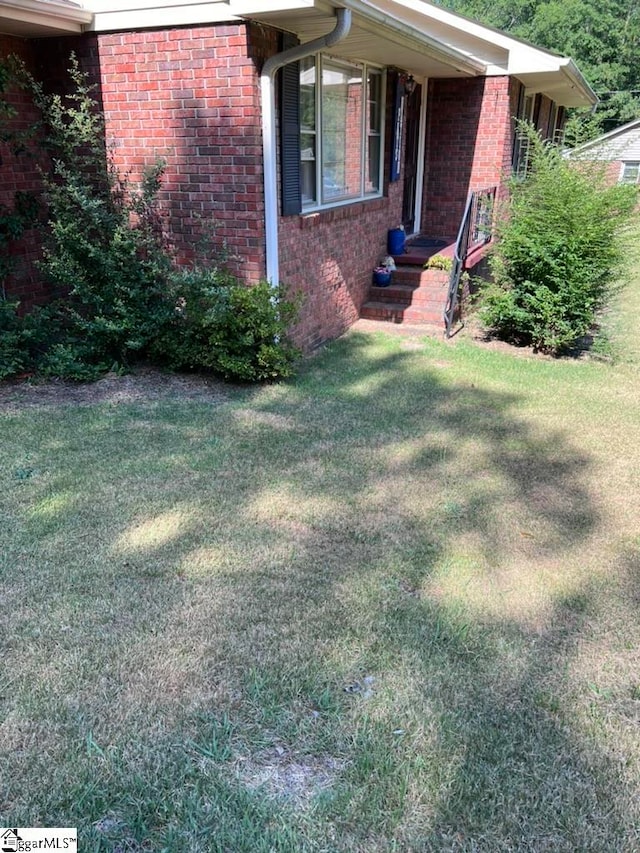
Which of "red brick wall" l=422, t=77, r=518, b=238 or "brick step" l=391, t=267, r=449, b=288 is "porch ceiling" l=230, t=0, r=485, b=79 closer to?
"red brick wall" l=422, t=77, r=518, b=238

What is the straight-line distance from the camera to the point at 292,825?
2.02m

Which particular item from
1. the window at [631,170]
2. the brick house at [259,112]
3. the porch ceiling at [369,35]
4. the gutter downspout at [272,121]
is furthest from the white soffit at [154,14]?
the window at [631,170]

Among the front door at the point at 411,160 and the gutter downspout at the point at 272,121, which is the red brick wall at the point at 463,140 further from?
the gutter downspout at the point at 272,121

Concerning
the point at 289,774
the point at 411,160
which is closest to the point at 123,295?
the point at 289,774

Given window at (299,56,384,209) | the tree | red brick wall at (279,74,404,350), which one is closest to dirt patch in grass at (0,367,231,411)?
red brick wall at (279,74,404,350)

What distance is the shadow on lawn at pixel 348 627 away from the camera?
2.11 metres

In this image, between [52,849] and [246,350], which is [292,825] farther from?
[246,350]

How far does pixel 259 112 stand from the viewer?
556 cm

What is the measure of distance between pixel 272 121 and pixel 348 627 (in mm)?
4444

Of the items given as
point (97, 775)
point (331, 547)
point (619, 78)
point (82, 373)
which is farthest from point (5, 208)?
point (619, 78)

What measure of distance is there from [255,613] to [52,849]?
47.5 inches

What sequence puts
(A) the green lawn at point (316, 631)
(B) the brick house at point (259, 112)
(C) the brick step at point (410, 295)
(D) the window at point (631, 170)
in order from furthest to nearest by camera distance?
(D) the window at point (631, 170) < (C) the brick step at point (410, 295) < (B) the brick house at point (259, 112) < (A) the green lawn at point (316, 631)

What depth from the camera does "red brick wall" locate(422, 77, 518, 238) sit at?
33.0 feet

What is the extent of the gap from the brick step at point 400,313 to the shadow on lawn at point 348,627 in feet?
11.6
